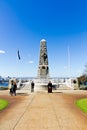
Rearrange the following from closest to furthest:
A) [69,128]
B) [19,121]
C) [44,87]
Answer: [69,128], [19,121], [44,87]

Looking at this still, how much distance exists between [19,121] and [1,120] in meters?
1.01

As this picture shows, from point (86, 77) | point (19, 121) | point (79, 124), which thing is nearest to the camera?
point (79, 124)

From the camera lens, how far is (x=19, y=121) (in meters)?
9.70

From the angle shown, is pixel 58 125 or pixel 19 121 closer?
pixel 58 125

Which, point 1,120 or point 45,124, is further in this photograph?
point 1,120

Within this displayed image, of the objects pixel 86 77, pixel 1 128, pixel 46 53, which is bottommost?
pixel 1 128

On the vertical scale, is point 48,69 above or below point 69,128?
above

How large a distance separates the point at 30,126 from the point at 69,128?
1682mm

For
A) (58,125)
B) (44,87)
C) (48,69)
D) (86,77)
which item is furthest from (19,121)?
(86,77)

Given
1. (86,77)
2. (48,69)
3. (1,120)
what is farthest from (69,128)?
(86,77)

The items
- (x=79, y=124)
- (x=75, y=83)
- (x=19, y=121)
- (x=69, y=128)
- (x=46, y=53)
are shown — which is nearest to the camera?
(x=69, y=128)

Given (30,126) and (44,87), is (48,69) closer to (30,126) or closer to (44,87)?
(44,87)

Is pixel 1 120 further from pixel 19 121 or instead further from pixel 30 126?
pixel 30 126

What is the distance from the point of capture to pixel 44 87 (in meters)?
35.8
